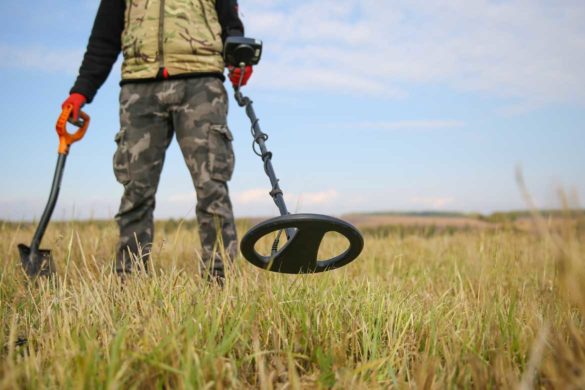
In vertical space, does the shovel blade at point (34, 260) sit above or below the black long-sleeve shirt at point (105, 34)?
below

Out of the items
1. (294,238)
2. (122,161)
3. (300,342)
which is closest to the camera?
(300,342)

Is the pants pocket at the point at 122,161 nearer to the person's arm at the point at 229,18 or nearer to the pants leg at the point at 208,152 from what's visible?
the pants leg at the point at 208,152

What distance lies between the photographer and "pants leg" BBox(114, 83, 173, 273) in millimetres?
3492

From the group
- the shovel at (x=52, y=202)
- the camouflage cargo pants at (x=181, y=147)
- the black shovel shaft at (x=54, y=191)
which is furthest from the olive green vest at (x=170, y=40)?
the black shovel shaft at (x=54, y=191)

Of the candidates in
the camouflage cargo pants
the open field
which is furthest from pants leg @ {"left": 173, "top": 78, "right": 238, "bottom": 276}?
the open field

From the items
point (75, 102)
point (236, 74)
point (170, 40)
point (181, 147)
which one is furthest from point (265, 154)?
point (75, 102)

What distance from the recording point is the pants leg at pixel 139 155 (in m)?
3.49

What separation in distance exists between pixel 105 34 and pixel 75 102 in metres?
0.57

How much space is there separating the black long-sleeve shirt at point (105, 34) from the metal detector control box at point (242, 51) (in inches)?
14.4

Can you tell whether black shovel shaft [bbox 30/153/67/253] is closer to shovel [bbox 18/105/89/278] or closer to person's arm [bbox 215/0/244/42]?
shovel [bbox 18/105/89/278]

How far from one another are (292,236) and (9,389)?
1.22m

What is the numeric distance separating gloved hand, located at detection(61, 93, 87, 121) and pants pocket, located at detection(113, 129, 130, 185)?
433mm

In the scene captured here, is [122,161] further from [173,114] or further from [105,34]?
[105,34]

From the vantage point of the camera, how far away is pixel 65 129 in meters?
3.79
